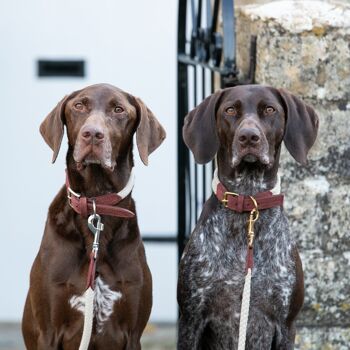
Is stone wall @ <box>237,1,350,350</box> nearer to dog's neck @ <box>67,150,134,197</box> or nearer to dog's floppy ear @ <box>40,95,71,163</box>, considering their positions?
dog's neck @ <box>67,150,134,197</box>

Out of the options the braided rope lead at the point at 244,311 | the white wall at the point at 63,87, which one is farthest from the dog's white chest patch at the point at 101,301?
the white wall at the point at 63,87

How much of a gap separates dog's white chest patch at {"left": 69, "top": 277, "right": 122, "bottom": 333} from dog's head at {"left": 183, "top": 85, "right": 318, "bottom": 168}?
70 centimetres

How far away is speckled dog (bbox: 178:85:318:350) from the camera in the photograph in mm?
6320

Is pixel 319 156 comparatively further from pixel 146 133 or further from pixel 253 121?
pixel 146 133

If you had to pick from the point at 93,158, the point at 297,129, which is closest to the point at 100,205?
the point at 93,158

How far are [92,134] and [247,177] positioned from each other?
2.59 feet

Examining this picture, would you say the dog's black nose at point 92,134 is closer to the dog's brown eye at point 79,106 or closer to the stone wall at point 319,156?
the dog's brown eye at point 79,106

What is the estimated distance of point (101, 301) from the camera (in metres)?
6.09

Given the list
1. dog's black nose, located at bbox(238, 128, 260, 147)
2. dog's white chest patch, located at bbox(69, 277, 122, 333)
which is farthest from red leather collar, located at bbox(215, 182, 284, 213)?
dog's white chest patch, located at bbox(69, 277, 122, 333)

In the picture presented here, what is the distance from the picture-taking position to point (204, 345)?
21.5ft

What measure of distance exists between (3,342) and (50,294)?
288cm

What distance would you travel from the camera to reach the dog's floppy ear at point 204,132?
20.7 ft

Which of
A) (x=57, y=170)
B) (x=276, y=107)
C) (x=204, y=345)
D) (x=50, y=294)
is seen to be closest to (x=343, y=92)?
(x=276, y=107)

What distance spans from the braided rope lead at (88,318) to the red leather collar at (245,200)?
735 mm
